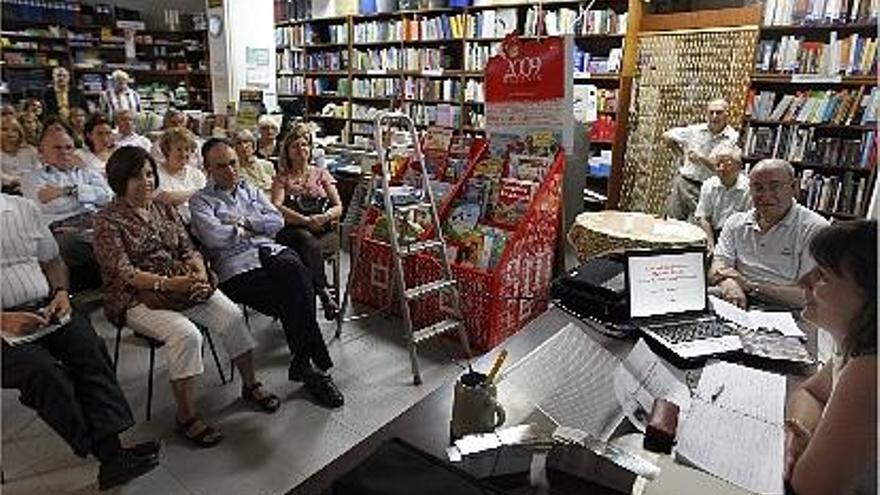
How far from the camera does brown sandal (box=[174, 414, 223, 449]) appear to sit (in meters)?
2.14

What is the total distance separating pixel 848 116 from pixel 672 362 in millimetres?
3366

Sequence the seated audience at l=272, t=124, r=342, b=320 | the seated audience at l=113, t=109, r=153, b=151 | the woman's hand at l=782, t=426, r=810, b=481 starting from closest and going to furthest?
the woman's hand at l=782, t=426, r=810, b=481 < the seated audience at l=272, t=124, r=342, b=320 < the seated audience at l=113, t=109, r=153, b=151

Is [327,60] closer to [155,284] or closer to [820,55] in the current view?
[820,55]

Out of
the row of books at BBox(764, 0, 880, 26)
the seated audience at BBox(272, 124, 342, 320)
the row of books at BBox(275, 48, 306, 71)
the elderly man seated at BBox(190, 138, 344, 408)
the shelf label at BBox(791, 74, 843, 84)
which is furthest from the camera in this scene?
the row of books at BBox(275, 48, 306, 71)

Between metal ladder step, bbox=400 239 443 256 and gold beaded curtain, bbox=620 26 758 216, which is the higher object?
gold beaded curtain, bbox=620 26 758 216

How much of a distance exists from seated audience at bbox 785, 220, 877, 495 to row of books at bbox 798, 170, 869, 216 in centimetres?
357

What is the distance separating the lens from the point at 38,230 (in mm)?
1822

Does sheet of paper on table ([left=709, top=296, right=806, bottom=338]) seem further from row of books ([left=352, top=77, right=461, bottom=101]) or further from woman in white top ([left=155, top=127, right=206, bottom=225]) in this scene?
row of books ([left=352, top=77, right=461, bottom=101])

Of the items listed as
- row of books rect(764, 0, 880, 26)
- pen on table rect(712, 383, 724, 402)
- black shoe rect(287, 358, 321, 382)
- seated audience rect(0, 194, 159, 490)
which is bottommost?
black shoe rect(287, 358, 321, 382)

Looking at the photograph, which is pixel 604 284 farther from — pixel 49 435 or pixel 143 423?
pixel 49 435

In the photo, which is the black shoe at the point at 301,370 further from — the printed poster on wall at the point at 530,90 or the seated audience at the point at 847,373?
the seated audience at the point at 847,373

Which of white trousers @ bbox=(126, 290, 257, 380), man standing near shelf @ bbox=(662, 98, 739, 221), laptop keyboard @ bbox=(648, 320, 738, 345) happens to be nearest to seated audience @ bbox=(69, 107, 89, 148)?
white trousers @ bbox=(126, 290, 257, 380)

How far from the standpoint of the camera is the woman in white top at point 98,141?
3.45m

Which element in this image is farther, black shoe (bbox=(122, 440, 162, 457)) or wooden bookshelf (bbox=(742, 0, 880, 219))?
wooden bookshelf (bbox=(742, 0, 880, 219))
